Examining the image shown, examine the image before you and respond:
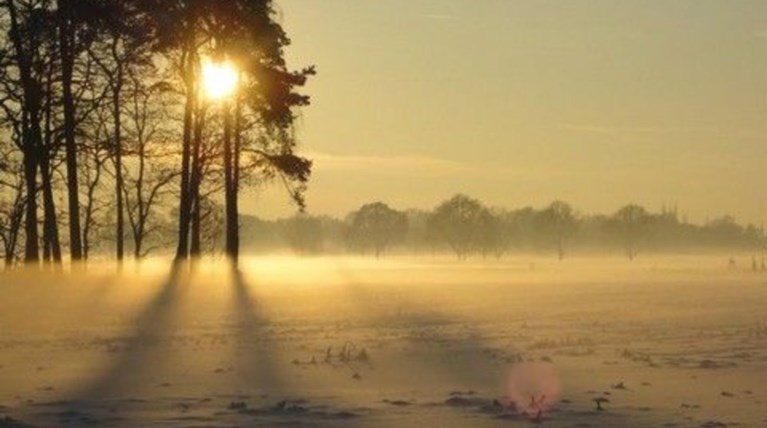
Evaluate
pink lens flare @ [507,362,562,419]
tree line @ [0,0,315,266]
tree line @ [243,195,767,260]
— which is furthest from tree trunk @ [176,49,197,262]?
tree line @ [243,195,767,260]

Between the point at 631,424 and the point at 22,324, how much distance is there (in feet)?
41.2

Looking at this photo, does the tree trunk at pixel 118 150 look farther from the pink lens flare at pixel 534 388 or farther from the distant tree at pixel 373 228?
the distant tree at pixel 373 228

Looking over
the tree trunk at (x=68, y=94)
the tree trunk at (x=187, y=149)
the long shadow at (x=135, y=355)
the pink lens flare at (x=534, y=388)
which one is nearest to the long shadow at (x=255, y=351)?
the long shadow at (x=135, y=355)

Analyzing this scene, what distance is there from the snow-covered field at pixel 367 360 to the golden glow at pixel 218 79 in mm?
10101

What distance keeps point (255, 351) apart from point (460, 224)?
14613cm

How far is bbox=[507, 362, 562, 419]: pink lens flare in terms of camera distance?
1110cm

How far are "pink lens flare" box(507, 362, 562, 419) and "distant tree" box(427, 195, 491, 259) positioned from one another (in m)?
144

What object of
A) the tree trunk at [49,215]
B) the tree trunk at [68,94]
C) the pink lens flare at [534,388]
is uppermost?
the tree trunk at [68,94]

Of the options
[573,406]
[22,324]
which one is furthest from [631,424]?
[22,324]

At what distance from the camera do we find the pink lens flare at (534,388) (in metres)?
11.1

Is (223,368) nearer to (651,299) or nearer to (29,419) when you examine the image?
(29,419)

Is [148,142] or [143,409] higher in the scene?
[148,142]

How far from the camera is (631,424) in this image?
10367 mm

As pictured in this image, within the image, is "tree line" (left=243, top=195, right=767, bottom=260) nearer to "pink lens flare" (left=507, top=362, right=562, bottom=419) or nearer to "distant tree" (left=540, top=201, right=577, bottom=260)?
"distant tree" (left=540, top=201, right=577, bottom=260)
